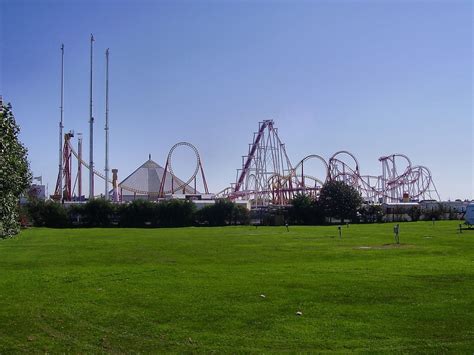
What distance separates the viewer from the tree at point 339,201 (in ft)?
286

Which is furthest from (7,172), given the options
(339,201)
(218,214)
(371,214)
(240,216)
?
(371,214)

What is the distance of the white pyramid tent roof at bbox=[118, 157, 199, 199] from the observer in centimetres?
14950

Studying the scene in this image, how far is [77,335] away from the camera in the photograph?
33.0ft

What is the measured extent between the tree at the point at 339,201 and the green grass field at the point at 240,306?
65.1 m

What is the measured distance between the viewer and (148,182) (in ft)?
520

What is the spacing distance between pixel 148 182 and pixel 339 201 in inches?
3265

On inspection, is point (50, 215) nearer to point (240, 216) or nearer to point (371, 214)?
point (240, 216)

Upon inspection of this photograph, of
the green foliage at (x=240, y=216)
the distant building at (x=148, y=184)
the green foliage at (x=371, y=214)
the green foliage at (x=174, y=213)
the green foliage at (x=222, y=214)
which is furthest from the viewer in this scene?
the distant building at (x=148, y=184)

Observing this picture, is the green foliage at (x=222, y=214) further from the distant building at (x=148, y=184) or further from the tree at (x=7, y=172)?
the tree at (x=7, y=172)

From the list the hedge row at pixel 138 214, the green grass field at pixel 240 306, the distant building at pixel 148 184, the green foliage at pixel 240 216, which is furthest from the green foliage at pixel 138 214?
the green grass field at pixel 240 306

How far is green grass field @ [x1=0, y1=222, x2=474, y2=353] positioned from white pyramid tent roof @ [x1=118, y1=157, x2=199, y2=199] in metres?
127

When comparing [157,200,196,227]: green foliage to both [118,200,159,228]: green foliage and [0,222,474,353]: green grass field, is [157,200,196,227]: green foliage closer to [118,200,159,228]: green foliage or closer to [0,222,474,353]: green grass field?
[118,200,159,228]: green foliage

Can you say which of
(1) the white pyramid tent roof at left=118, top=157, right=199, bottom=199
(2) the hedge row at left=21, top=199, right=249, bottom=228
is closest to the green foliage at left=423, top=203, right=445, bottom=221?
(2) the hedge row at left=21, top=199, right=249, bottom=228

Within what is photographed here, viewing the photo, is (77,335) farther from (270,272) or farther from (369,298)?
(270,272)
